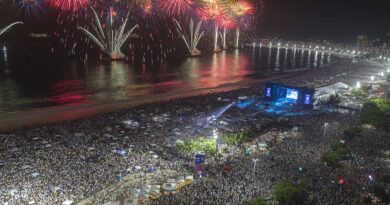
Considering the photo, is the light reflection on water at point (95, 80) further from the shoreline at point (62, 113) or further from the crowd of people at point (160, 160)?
the crowd of people at point (160, 160)

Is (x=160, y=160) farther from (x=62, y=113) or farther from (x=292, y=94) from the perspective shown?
(x=292, y=94)

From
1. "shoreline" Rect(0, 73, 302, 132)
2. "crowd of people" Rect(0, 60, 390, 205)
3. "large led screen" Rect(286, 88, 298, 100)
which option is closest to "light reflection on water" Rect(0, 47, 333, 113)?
"shoreline" Rect(0, 73, 302, 132)

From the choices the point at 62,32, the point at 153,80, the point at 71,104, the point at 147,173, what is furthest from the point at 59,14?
the point at 147,173

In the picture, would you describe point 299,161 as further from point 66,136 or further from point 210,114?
point 66,136

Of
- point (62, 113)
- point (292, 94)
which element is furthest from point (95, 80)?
point (292, 94)

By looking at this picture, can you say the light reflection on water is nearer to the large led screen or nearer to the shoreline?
the shoreline
